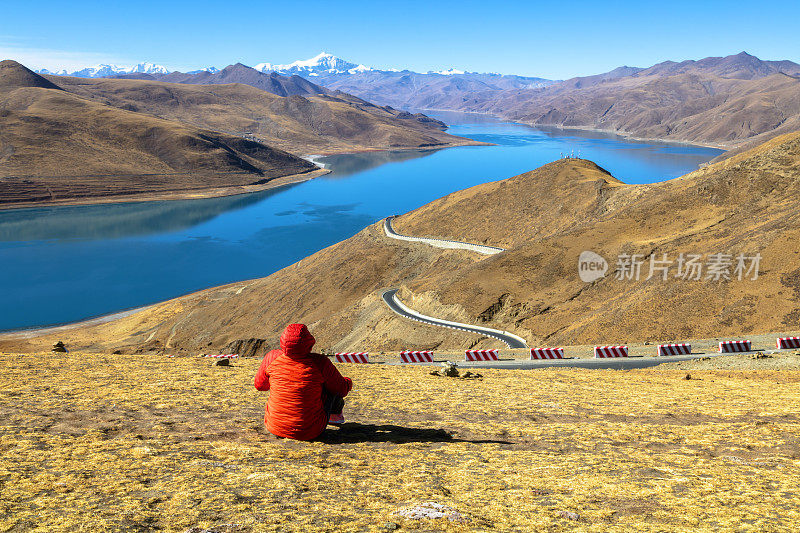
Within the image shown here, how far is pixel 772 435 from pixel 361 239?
71619 millimetres

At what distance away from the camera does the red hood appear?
8.18m

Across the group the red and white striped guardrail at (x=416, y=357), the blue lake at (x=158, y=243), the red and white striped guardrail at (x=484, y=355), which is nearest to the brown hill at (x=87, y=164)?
the blue lake at (x=158, y=243)

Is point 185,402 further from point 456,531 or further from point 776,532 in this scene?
point 776,532

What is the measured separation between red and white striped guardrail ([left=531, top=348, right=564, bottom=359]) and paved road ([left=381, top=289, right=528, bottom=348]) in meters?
8.01

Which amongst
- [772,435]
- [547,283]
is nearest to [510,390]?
[772,435]

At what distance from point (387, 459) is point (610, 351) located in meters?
22.3

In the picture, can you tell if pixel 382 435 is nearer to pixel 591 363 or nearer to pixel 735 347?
pixel 591 363

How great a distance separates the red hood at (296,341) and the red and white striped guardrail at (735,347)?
26.0m

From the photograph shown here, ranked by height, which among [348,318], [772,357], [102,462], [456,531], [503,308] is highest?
[456,531]

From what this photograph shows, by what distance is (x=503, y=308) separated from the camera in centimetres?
4356

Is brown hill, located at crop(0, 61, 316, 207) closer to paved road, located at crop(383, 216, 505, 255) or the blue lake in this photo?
the blue lake
